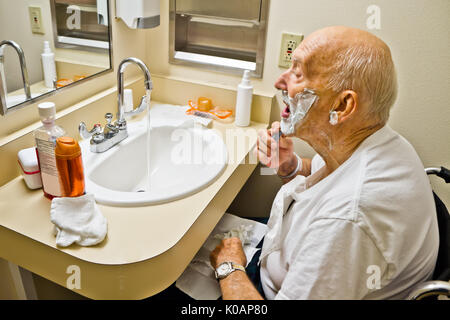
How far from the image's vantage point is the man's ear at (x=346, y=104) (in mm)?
881

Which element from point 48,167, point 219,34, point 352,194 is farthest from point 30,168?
point 219,34

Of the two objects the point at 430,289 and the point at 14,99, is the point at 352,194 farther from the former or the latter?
the point at 14,99

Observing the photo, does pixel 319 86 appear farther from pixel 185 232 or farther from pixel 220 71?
pixel 220 71

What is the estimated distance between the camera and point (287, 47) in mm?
1485

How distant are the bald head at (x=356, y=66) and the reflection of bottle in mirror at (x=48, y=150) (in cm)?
71

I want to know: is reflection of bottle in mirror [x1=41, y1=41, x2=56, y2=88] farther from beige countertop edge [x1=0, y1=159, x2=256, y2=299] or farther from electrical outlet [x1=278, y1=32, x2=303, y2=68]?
electrical outlet [x1=278, y1=32, x2=303, y2=68]

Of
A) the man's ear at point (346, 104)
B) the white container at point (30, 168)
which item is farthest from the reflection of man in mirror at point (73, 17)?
the man's ear at point (346, 104)

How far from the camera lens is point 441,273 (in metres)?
0.84

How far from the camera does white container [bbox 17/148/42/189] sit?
3.32ft

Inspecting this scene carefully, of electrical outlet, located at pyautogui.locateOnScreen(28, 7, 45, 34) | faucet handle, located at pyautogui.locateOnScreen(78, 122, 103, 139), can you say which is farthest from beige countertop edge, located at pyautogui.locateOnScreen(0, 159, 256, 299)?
electrical outlet, located at pyautogui.locateOnScreen(28, 7, 45, 34)

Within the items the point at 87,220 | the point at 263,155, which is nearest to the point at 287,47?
the point at 263,155

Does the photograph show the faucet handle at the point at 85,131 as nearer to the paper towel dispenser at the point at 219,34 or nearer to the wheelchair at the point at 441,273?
the paper towel dispenser at the point at 219,34

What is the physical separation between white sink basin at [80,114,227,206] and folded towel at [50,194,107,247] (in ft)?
0.29
